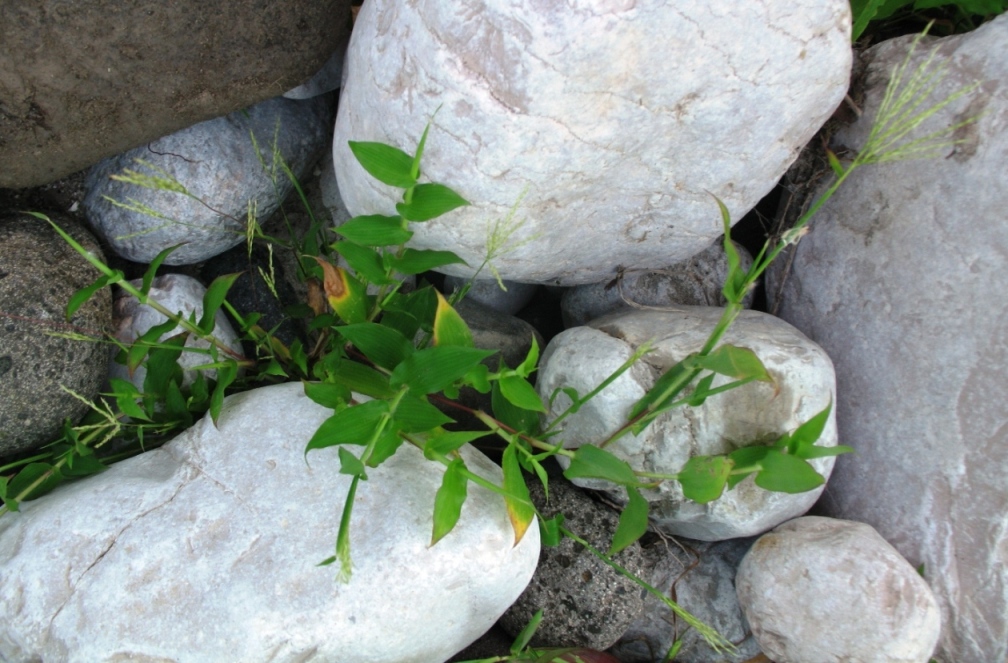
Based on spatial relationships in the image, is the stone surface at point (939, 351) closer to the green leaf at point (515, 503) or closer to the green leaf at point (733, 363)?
the green leaf at point (733, 363)

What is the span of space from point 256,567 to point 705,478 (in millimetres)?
999

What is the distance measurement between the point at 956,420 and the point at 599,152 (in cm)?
112

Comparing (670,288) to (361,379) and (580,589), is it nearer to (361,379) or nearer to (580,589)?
(580,589)

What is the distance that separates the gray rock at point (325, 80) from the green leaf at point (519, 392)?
1141mm

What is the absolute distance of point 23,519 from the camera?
5.95ft

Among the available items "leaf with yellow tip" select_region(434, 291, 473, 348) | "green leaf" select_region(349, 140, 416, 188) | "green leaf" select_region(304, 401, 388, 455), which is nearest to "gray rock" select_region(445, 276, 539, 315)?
"leaf with yellow tip" select_region(434, 291, 473, 348)

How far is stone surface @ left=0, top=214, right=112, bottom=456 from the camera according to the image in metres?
1.88

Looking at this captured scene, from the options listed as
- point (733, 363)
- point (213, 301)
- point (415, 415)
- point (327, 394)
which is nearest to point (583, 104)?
point (733, 363)

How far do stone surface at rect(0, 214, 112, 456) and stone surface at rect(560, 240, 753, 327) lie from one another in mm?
1378

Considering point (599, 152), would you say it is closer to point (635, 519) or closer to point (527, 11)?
point (527, 11)

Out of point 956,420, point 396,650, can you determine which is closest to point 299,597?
point 396,650

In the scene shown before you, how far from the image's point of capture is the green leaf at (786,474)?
1586 millimetres

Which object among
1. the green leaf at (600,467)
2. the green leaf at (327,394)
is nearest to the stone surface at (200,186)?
the green leaf at (327,394)

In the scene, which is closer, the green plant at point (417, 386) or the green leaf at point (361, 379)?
the green plant at point (417, 386)
